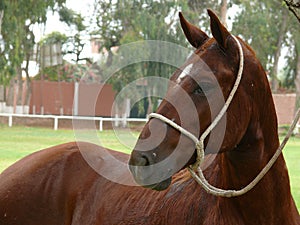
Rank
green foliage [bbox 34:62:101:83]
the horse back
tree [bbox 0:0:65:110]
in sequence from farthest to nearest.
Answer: green foliage [bbox 34:62:101:83]
tree [bbox 0:0:65:110]
the horse back

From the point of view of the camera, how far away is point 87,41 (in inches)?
1538

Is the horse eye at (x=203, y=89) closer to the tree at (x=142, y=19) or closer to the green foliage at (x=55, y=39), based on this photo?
the tree at (x=142, y=19)

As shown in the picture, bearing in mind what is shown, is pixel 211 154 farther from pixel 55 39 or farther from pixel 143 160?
pixel 55 39

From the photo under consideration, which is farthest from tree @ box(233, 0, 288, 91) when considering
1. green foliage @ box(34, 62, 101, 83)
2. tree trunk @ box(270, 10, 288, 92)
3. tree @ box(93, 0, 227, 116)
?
green foliage @ box(34, 62, 101, 83)

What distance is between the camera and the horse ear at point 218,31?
2.63 metres

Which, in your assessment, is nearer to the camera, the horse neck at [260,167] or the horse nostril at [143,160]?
the horse nostril at [143,160]

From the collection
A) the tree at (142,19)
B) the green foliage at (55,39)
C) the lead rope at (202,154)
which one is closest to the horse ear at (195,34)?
the lead rope at (202,154)

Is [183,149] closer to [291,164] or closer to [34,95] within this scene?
[291,164]

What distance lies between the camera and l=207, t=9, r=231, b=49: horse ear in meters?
2.63

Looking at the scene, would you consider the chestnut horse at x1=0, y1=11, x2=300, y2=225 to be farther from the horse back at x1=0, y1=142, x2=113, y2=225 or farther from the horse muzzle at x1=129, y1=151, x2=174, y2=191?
the horse back at x1=0, y1=142, x2=113, y2=225

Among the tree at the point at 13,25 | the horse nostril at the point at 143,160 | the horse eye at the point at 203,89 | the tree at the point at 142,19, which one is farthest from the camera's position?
the tree at the point at 142,19

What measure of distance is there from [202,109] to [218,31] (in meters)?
0.37

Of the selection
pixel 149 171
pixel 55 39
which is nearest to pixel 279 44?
pixel 55 39

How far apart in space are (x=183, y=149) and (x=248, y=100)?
16.4 inches
